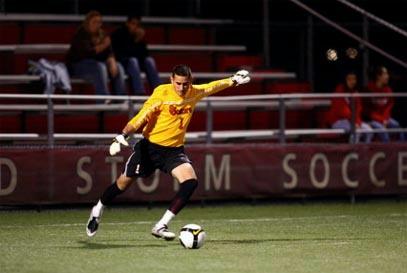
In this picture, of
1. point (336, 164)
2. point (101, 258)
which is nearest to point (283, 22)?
point (336, 164)

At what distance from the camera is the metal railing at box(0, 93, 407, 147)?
17766mm

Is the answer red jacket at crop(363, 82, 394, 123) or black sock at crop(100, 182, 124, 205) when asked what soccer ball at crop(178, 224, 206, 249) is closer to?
black sock at crop(100, 182, 124, 205)

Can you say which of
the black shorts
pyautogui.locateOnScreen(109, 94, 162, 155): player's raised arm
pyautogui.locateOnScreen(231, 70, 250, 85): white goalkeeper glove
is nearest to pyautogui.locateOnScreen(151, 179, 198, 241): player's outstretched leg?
the black shorts

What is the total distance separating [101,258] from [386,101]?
930cm

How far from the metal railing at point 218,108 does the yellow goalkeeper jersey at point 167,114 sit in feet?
13.0

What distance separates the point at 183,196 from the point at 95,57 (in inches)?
287

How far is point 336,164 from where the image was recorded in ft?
63.8

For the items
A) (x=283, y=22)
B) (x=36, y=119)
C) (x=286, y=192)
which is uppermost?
(x=283, y=22)

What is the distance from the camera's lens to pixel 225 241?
1356cm

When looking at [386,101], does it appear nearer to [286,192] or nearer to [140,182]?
[286,192]

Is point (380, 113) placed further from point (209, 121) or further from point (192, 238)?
point (192, 238)

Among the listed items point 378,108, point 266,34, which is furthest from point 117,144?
point 266,34

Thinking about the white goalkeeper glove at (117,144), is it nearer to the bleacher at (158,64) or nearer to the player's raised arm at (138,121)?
the player's raised arm at (138,121)

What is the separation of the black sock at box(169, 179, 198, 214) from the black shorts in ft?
1.03
